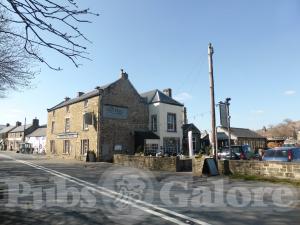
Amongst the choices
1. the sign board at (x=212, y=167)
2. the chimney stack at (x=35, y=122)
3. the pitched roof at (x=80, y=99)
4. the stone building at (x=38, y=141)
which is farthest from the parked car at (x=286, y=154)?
the chimney stack at (x=35, y=122)

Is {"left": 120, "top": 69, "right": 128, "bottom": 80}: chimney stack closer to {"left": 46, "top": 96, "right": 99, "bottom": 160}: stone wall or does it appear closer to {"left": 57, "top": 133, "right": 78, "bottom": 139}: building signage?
{"left": 46, "top": 96, "right": 99, "bottom": 160}: stone wall

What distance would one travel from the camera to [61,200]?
383 inches

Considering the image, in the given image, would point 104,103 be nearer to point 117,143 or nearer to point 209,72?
point 117,143

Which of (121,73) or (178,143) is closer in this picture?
(121,73)

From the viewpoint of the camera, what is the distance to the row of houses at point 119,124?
104 feet

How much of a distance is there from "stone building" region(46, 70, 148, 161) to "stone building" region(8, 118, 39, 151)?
42663mm

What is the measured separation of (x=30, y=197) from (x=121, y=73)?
25.2 meters

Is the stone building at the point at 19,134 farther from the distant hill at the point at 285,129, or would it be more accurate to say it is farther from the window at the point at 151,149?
the distant hill at the point at 285,129

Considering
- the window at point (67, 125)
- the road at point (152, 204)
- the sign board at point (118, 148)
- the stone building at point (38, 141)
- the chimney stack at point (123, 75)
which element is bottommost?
the road at point (152, 204)

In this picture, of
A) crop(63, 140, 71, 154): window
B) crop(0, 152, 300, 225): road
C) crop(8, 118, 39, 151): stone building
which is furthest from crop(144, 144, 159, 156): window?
crop(8, 118, 39, 151): stone building

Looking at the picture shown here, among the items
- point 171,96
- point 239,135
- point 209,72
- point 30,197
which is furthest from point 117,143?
point 239,135

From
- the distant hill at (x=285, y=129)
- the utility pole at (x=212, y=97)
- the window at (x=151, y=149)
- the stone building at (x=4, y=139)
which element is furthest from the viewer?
the distant hill at (x=285, y=129)

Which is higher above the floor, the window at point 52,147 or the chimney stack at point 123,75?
the chimney stack at point 123,75

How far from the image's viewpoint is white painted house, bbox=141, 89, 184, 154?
35.4 meters
